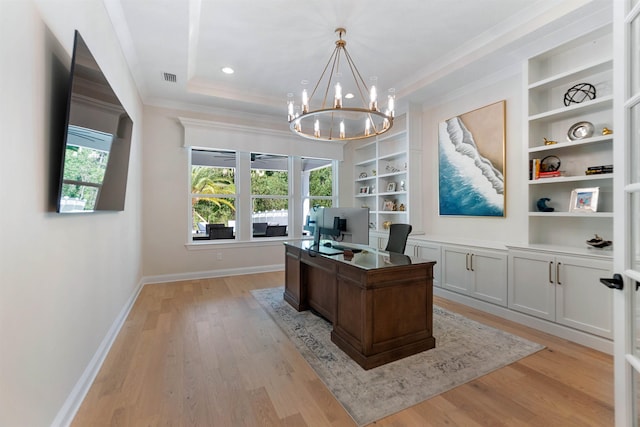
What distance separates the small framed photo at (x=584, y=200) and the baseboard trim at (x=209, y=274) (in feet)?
14.8

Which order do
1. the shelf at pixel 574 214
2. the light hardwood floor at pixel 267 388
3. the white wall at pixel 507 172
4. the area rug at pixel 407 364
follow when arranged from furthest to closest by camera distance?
the white wall at pixel 507 172
the shelf at pixel 574 214
the area rug at pixel 407 364
the light hardwood floor at pixel 267 388

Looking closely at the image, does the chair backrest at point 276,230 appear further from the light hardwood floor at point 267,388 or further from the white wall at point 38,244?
the white wall at point 38,244

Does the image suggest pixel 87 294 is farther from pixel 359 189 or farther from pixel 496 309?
pixel 359 189

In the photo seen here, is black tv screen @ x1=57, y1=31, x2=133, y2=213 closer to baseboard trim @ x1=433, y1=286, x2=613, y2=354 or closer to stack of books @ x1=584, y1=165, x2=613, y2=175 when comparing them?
baseboard trim @ x1=433, y1=286, x2=613, y2=354

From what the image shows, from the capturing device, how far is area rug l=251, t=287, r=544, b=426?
6.08 feet

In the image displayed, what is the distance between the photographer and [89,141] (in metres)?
1.76

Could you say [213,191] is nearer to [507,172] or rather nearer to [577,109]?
[507,172]

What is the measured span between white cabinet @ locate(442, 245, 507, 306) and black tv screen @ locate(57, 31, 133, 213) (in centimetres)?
379

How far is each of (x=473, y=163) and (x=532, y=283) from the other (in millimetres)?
1762

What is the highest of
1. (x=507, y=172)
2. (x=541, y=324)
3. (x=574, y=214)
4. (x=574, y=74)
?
(x=574, y=74)

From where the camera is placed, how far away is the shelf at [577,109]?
2.60 meters

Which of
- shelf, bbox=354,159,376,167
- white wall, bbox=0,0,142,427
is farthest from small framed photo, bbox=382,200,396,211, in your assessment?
white wall, bbox=0,0,142,427

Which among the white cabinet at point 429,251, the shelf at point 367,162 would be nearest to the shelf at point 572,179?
the white cabinet at point 429,251

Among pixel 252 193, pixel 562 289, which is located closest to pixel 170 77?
pixel 252 193
